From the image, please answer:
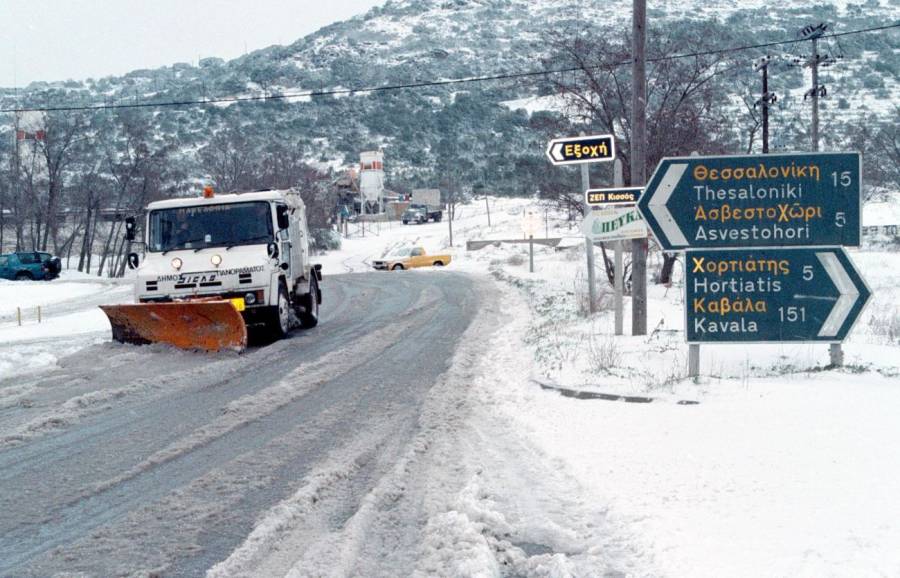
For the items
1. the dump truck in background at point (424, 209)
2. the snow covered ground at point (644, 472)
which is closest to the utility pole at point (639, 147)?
the snow covered ground at point (644, 472)

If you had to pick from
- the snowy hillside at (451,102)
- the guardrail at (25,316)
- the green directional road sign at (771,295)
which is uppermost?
the snowy hillside at (451,102)

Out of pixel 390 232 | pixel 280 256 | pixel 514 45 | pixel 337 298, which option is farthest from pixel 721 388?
pixel 514 45

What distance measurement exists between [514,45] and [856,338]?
627ft

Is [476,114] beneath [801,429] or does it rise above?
above

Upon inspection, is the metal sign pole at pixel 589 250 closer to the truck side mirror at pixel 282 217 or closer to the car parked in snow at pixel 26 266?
the truck side mirror at pixel 282 217

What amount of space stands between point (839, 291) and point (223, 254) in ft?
32.8

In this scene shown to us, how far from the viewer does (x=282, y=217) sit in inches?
623

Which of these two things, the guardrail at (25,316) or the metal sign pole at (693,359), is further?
the guardrail at (25,316)

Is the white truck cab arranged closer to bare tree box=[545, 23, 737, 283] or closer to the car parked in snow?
bare tree box=[545, 23, 737, 283]

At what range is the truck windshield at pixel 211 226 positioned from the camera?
51.4 ft

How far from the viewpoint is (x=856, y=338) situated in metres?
12.8

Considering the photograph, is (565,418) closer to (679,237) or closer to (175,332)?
(679,237)

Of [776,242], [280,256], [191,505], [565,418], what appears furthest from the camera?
[280,256]

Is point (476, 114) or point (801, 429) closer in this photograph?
point (801, 429)
